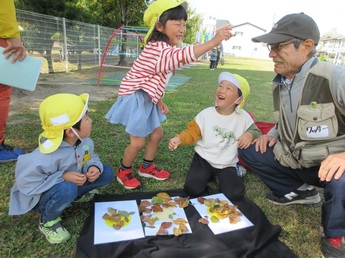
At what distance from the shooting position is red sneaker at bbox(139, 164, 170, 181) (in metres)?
2.50

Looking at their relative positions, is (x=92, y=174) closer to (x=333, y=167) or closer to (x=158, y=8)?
(x=158, y=8)

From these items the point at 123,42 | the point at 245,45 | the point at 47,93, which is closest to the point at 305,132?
the point at 47,93

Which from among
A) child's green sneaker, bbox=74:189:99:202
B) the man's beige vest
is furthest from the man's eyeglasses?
child's green sneaker, bbox=74:189:99:202

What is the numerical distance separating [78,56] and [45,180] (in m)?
9.89

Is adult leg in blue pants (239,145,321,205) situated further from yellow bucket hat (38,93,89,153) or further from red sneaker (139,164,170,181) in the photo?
yellow bucket hat (38,93,89,153)

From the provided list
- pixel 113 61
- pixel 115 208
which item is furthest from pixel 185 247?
pixel 113 61

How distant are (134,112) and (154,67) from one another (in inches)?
15.4

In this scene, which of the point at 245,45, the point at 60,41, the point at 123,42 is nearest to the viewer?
the point at 123,42

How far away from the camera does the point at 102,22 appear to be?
15.3 metres

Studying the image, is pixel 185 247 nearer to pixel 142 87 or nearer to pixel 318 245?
pixel 318 245

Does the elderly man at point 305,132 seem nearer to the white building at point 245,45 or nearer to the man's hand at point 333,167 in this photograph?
the man's hand at point 333,167

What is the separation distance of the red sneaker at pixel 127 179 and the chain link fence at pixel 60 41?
5.20 metres

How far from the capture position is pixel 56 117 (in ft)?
5.33

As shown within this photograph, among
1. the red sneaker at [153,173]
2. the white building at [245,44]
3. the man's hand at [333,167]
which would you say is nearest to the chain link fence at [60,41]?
the red sneaker at [153,173]
